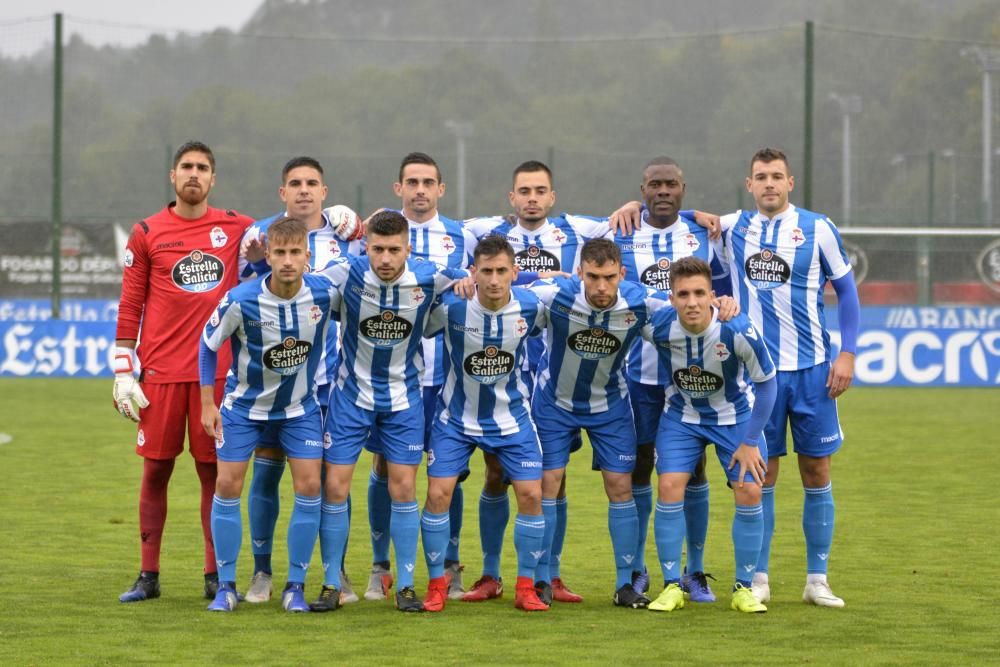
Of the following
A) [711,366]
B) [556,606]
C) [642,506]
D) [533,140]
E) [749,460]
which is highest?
[533,140]

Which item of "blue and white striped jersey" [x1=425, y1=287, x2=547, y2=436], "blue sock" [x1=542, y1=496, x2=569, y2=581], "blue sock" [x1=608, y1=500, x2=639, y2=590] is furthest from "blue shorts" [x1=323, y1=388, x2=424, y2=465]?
"blue sock" [x1=608, y1=500, x2=639, y2=590]

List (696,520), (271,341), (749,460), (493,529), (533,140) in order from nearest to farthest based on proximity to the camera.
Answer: (271,341), (749,460), (493,529), (696,520), (533,140)

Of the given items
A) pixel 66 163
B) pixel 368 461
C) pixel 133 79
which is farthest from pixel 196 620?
pixel 133 79

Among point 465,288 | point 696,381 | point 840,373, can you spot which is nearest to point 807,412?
point 840,373

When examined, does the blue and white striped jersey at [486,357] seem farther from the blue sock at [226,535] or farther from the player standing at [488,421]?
the blue sock at [226,535]

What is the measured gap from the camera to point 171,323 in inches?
231

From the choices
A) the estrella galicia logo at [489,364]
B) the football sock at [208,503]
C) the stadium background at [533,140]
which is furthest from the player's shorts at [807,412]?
the stadium background at [533,140]

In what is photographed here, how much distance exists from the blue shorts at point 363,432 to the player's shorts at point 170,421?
0.48 meters

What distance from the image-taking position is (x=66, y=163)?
20000 mm

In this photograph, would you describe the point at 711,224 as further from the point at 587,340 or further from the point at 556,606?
the point at 556,606

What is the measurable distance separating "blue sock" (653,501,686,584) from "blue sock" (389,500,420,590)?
3.10ft

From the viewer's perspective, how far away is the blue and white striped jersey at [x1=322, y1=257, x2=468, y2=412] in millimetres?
5660

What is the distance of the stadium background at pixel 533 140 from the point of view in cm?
1583

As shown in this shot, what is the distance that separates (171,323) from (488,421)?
1.32 metres
